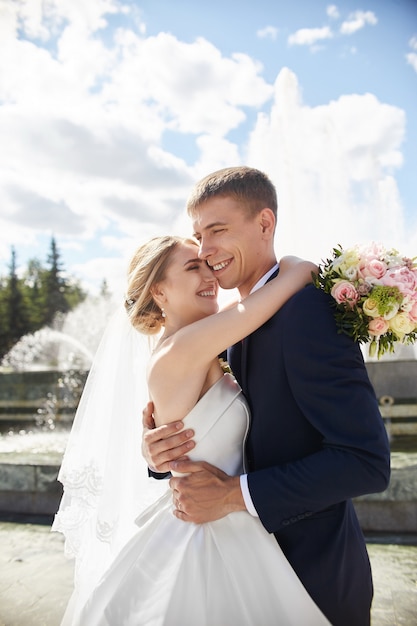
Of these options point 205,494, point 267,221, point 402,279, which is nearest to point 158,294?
point 267,221

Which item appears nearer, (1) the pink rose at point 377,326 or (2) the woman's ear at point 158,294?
(1) the pink rose at point 377,326

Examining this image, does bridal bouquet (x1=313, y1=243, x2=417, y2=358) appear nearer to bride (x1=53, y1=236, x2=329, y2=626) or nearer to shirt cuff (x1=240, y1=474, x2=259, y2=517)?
bride (x1=53, y1=236, x2=329, y2=626)

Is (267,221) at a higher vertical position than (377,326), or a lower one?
higher

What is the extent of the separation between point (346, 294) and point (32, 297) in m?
72.1

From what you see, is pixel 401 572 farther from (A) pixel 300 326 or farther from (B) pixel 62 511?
(A) pixel 300 326

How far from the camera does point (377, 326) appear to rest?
7.61ft

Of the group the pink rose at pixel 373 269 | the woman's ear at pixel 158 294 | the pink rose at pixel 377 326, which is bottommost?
the pink rose at pixel 377 326

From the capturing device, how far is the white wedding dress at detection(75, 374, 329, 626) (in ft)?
7.43

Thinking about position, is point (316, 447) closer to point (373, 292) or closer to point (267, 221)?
point (373, 292)

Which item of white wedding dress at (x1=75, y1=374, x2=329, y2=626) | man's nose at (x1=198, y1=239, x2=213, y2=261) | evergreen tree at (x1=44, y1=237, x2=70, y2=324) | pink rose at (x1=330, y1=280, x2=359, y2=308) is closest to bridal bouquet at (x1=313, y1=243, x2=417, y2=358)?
pink rose at (x1=330, y1=280, x2=359, y2=308)

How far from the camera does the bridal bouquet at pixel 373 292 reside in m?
2.28

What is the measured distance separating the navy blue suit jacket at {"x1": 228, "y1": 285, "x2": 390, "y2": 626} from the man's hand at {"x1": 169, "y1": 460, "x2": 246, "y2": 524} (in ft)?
0.37

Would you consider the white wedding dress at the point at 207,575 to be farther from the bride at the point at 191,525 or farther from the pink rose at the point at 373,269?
the pink rose at the point at 373,269

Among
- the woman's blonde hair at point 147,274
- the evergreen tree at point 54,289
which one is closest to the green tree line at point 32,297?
the evergreen tree at point 54,289
